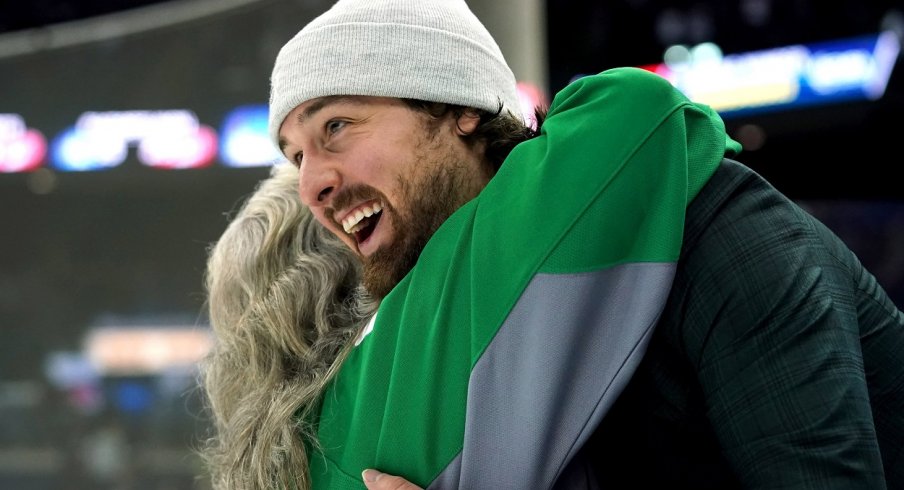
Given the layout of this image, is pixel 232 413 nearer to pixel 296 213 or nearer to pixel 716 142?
pixel 296 213

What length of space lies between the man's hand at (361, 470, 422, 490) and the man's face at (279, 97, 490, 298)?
1.12ft

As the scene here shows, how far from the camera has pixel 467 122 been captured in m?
1.44

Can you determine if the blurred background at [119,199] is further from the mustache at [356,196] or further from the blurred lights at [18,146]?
the mustache at [356,196]

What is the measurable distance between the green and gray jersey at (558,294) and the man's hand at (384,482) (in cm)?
2

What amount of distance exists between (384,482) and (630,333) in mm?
319

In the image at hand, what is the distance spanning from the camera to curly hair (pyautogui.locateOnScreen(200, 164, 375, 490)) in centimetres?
130

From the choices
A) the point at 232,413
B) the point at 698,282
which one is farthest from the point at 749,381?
the point at 232,413

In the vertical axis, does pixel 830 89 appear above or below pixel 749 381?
above

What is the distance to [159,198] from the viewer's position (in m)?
5.52

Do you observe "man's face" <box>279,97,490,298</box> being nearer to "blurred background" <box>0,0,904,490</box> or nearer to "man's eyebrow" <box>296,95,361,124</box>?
"man's eyebrow" <box>296,95,361,124</box>

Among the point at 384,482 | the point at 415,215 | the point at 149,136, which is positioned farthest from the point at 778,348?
the point at 149,136

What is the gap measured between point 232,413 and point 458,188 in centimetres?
51

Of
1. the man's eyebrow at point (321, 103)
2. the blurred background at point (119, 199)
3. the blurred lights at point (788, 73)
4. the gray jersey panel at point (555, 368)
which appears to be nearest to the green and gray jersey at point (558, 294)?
the gray jersey panel at point (555, 368)

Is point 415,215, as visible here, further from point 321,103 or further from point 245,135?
point 245,135
